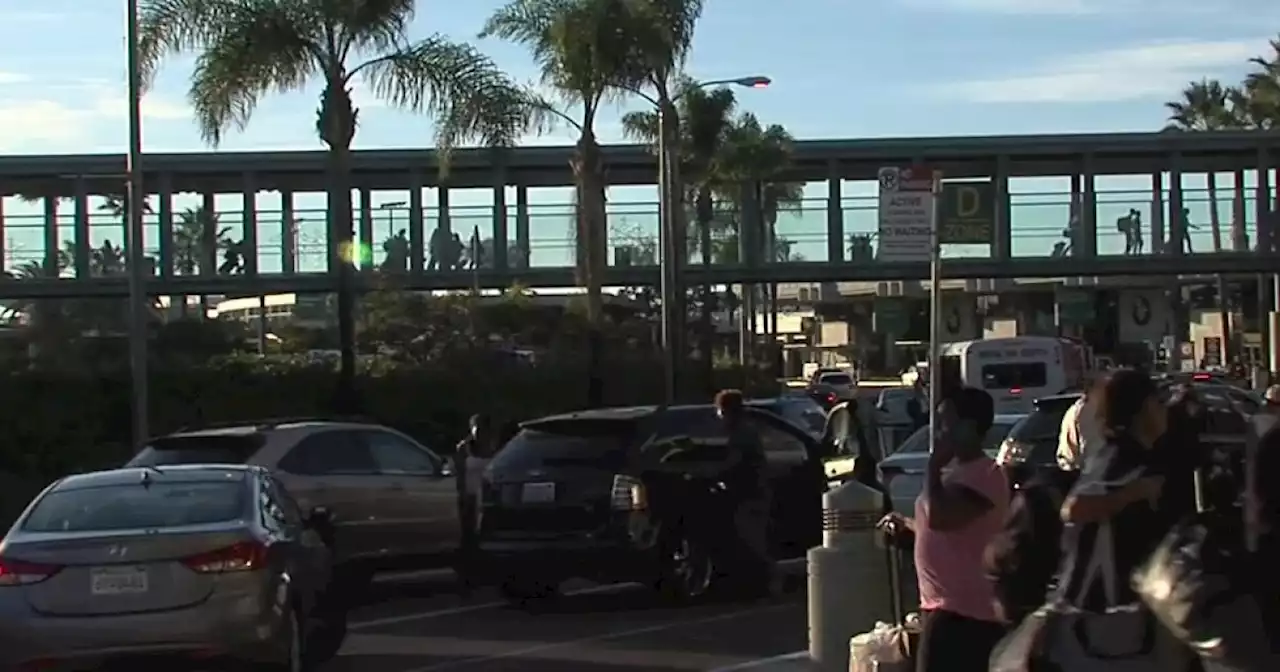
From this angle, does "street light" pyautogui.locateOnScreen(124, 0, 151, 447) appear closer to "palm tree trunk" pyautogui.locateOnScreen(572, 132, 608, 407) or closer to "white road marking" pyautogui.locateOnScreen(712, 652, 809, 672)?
"white road marking" pyautogui.locateOnScreen(712, 652, 809, 672)

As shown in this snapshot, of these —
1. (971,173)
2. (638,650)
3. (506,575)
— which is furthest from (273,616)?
(971,173)

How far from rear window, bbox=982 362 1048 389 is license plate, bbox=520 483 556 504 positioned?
999 inches

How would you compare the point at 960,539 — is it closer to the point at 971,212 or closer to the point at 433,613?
the point at 433,613

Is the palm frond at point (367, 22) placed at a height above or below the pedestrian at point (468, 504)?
above

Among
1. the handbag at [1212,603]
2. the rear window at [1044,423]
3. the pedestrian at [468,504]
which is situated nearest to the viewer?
the handbag at [1212,603]

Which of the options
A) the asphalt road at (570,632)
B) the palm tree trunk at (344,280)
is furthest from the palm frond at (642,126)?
the asphalt road at (570,632)

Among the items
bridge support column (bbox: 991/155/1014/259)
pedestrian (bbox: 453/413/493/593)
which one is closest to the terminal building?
Answer: bridge support column (bbox: 991/155/1014/259)

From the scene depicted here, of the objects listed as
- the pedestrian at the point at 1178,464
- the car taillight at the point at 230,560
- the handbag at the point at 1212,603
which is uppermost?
the pedestrian at the point at 1178,464

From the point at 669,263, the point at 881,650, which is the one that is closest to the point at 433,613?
the point at 881,650

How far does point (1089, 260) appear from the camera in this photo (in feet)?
154

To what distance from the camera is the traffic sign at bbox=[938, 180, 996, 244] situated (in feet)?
130

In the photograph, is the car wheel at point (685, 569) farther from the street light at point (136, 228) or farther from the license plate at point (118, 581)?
the street light at point (136, 228)

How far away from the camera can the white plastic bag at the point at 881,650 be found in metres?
8.62

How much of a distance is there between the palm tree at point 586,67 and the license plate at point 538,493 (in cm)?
2361
